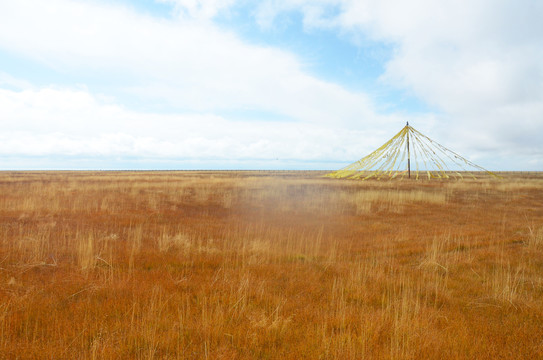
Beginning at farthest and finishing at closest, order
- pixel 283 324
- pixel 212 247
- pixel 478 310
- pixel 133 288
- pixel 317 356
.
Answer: pixel 212 247, pixel 133 288, pixel 478 310, pixel 283 324, pixel 317 356

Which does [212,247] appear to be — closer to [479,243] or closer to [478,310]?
[478,310]

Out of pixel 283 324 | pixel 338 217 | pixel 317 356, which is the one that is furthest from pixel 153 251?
pixel 338 217

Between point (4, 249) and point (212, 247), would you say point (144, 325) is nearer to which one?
point (212, 247)

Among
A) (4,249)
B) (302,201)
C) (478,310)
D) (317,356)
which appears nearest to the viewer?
(317,356)

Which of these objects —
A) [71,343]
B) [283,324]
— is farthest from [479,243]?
[71,343]

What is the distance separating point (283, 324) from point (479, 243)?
7964 millimetres

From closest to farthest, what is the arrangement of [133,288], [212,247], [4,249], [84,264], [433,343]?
[433,343]
[133,288]
[84,264]
[4,249]
[212,247]

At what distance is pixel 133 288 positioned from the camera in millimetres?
4918

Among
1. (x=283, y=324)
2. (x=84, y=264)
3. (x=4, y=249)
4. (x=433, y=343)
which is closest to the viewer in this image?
(x=433, y=343)

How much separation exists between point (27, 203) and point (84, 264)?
467 inches

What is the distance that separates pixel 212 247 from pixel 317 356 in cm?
512

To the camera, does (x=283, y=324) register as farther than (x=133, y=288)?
No

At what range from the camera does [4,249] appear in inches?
281

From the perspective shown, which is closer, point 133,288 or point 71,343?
point 71,343
